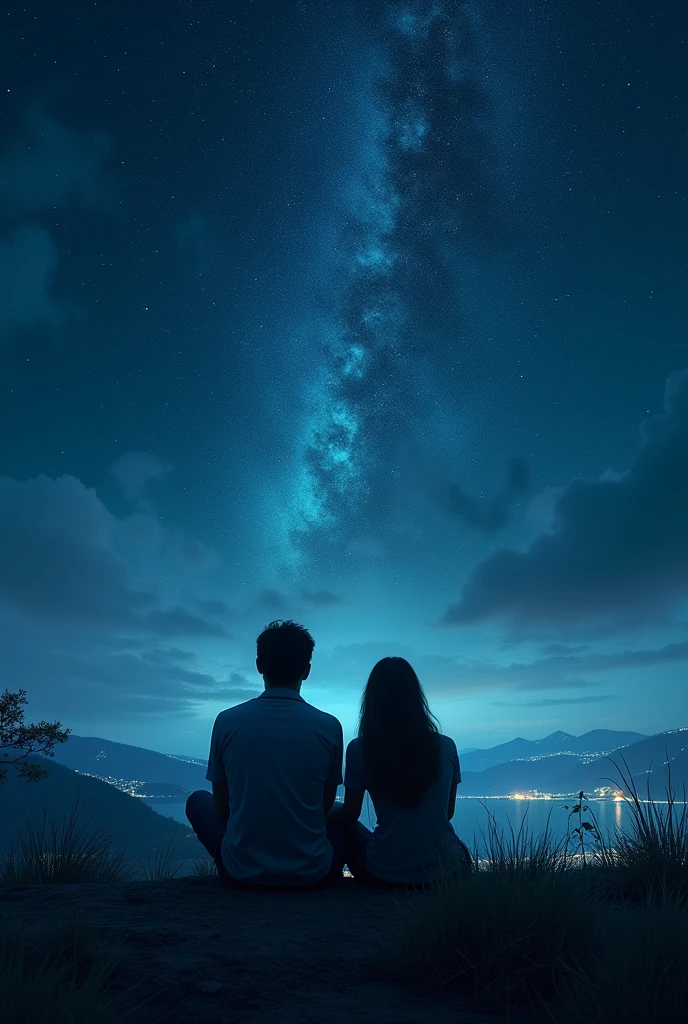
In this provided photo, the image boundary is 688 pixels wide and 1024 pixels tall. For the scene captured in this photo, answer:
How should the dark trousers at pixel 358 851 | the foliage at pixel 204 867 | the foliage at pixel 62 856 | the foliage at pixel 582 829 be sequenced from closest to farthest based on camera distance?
1. the dark trousers at pixel 358 851
2. the foliage at pixel 582 829
3. the foliage at pixel 62 856
4. the foliage at pixel 204 867

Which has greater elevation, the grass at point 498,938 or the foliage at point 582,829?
the foliage at point 582,829

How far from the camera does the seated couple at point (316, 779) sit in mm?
3906

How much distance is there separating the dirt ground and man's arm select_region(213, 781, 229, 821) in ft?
1.52

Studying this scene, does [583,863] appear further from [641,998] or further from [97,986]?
[97,986]

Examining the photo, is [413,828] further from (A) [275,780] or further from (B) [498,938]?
(B) [498,938]

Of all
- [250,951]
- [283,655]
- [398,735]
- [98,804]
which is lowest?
[98,804]

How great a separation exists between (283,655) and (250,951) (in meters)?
1.56

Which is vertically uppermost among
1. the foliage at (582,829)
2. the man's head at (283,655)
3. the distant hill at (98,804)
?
the man's head at (283,655)

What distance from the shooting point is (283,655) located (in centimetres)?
410

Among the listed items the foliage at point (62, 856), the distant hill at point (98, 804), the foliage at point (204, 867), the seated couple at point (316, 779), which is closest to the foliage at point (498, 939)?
the seated couple at point (316, 779)

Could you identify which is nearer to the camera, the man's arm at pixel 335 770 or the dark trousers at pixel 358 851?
the man's arm at pixel 335 770

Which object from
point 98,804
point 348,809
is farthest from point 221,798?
point 98,804

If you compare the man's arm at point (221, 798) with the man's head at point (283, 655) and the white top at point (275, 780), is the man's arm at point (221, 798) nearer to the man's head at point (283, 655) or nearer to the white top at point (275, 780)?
the white top at point (275, 780)

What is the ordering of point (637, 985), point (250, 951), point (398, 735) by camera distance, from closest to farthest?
point (637, 985) → point (250, 951) → point (398, 735)
